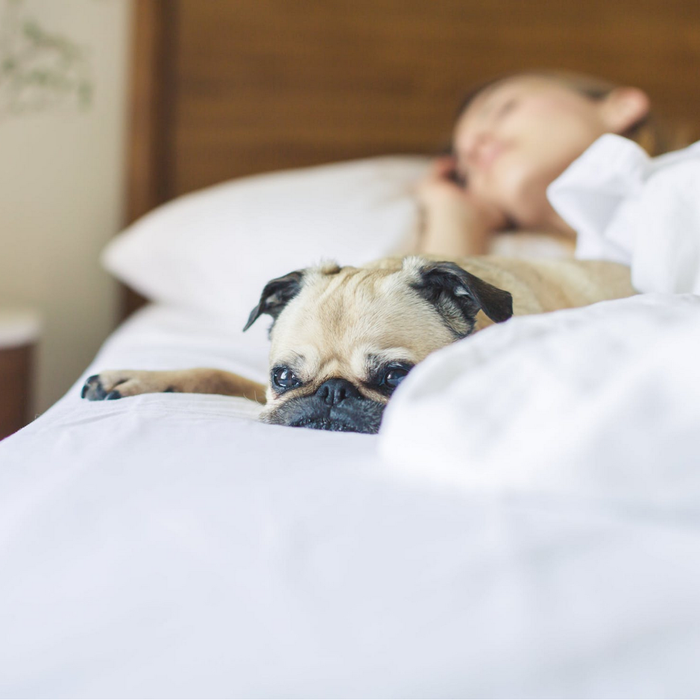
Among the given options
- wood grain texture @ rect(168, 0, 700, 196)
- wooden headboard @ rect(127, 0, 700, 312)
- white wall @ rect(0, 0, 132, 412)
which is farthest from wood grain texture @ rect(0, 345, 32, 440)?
wood grain texture @ rect(168, 0, 700, 196)

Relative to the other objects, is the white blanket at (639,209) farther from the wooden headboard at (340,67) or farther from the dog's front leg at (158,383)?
the wooden headboard at (340,67)

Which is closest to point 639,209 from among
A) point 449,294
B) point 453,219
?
point 449,294

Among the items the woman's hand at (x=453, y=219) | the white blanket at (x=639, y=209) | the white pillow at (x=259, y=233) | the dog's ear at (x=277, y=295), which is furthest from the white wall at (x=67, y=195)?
the white blanket at (x=639, y=209)

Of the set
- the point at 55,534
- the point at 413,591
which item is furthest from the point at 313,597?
the point at 55,534

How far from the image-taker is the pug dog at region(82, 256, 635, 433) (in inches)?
39.5

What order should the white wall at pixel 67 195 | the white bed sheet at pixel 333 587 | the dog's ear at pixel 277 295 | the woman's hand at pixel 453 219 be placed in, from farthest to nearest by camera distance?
the white wall at pixel 67 195 < the woman's hand at pixel 453 219 < the dog's ear at pixel 277 295 < the white bed sheet at pixel 333 587

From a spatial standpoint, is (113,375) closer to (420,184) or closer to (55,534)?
(55,534)

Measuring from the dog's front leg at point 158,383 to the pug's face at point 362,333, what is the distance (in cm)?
9

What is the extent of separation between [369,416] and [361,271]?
0.31 m

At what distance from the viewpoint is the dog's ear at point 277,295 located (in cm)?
117

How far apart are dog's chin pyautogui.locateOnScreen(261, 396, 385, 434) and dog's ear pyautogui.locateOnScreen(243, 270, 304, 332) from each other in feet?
0.63

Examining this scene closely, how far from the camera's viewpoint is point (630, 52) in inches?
102

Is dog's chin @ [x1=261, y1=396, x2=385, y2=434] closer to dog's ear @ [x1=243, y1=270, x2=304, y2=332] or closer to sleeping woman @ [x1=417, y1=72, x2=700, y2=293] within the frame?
dog's ear @ [x1=243, y1=270, x2=304, y2=332]

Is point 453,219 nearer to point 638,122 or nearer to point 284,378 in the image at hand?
point 638,122
